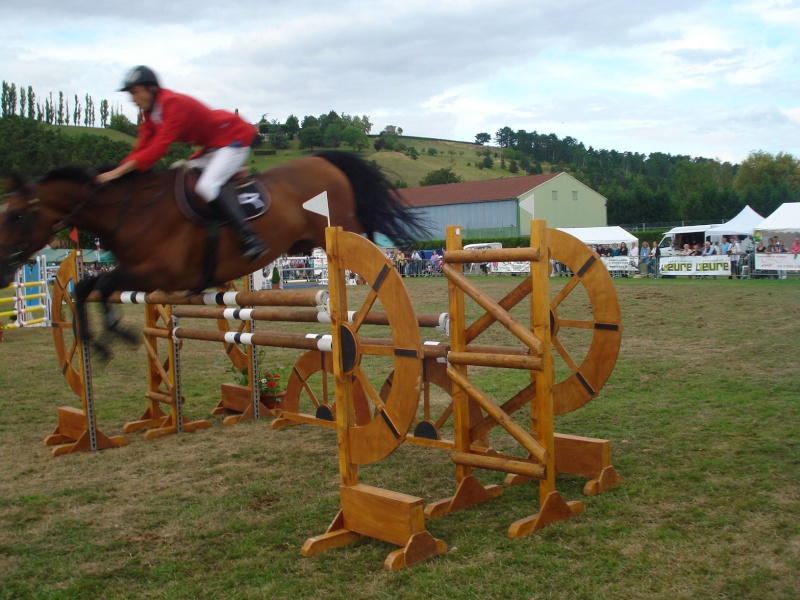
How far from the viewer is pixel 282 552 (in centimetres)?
330

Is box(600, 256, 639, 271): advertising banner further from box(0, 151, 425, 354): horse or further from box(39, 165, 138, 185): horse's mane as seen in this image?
box(39, 165, 138, 185): horse's mane

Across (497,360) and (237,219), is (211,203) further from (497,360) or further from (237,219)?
(497,360)

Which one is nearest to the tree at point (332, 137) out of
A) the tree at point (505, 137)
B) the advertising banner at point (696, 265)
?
the advertising banner at point (696, 265)

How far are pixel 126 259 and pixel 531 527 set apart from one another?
2.72 metres

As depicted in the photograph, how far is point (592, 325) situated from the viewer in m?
4.31

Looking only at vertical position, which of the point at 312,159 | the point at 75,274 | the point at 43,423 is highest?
the point at 312,159

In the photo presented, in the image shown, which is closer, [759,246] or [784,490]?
[784,490]

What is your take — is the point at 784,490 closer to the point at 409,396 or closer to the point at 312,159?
the point at 409,396

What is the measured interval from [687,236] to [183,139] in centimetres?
3058

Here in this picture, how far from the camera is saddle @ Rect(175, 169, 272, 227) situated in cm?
401

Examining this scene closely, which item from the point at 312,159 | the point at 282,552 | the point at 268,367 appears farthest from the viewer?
the point at 268,367

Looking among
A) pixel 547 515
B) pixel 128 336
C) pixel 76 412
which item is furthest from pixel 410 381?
pixel 76 412

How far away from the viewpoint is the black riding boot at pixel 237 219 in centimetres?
395

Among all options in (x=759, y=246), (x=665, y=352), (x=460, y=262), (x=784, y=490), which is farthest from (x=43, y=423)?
(x=759, y=246)
